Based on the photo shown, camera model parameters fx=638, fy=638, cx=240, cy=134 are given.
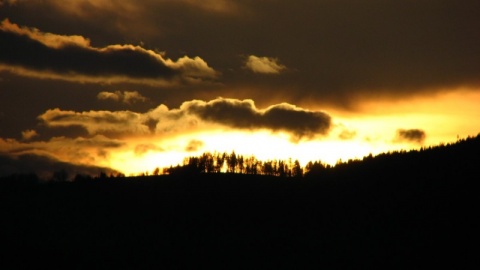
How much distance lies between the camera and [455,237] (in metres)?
146

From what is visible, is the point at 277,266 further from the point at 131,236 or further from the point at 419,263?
the point at 131,236

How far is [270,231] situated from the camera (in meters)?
169

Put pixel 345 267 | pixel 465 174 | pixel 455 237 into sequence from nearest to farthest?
pixel 345 267
pixel 455 237
pixel 465 174

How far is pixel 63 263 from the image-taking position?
142 m

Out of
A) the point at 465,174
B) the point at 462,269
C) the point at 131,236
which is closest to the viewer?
the point at 462,269

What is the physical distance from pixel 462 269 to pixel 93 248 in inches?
3340

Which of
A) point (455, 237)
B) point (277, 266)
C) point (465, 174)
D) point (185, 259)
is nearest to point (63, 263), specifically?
point (185, 259)

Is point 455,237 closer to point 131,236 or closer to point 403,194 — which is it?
point 403,194

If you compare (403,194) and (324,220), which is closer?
(324,220)

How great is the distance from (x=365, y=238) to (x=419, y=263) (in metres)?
21.1

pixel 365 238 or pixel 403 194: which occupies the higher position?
pixel 403 194

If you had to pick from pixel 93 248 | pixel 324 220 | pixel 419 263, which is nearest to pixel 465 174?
pixel 324 220

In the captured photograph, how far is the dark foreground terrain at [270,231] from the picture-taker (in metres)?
142

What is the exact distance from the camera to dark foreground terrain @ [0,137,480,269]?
142125mm
